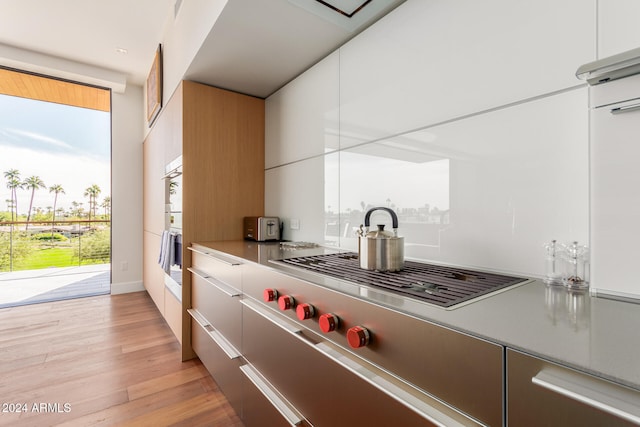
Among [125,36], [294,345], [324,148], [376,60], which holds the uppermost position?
[125,36]

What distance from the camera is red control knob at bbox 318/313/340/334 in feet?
2.84

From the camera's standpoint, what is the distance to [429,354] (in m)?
0.64

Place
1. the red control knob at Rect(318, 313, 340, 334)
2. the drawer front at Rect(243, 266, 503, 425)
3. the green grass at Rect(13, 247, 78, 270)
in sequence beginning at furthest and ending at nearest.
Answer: the green grass at Rect(13, 247, 78, 270), the red control knob at Rect(318, 313, 340, 334), the drawer front at Rect(243, 266, 503, 425)

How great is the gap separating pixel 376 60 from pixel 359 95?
7.5 inches

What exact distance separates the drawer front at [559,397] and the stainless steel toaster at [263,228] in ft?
6.18

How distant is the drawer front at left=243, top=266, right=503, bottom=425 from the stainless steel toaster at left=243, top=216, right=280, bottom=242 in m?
1.35

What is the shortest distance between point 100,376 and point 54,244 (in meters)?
3.37

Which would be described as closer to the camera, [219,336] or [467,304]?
[467,304]

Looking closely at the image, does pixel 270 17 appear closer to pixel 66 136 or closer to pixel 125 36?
pixel 125 36

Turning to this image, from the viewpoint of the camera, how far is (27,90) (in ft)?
12.2

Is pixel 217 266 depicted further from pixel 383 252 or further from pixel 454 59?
pixel 454 59

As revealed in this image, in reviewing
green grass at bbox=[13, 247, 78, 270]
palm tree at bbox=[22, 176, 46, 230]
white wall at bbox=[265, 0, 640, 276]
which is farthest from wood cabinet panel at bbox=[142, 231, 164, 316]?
white wall at bbox=[265, 0, 640, 276]

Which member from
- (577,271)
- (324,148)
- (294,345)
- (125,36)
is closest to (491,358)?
(577,271)

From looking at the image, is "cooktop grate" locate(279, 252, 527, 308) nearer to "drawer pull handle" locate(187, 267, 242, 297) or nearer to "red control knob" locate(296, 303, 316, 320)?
"red control knob" locate(296, 303, 316, 320)
